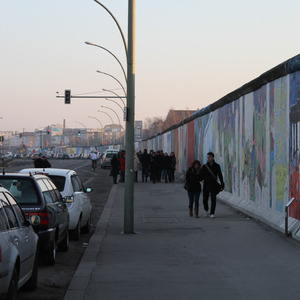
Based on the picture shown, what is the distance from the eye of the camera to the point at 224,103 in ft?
70.4

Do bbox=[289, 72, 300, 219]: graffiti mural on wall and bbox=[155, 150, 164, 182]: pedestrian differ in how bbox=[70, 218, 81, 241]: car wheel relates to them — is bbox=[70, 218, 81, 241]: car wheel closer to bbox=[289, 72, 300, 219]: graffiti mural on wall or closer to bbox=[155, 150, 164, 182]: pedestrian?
bbox=[289, 72, 300, 219]: graffiti mural on wall

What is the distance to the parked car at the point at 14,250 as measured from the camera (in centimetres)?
559

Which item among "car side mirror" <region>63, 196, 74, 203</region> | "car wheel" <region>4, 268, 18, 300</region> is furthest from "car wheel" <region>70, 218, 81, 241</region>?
"car wheel" <region>4, 268, 18, 300</region>

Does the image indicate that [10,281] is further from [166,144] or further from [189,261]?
[166,144]

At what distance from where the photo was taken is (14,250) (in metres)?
5.98

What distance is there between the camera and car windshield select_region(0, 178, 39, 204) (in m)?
9.16

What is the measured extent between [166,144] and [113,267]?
39524mm

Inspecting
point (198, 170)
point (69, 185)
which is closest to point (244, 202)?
point (198, 170)

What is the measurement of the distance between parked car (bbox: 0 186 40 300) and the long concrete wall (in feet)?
20.2

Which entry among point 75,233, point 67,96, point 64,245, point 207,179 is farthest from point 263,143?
point 67,96

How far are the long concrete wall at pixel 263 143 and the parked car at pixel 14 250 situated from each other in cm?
616

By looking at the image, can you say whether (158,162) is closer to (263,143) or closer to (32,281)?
(263,143)

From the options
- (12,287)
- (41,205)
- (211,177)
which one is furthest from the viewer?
(211,177)

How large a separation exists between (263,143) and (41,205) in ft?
25.5
